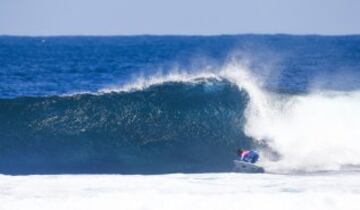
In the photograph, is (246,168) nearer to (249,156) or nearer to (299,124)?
(249,156)

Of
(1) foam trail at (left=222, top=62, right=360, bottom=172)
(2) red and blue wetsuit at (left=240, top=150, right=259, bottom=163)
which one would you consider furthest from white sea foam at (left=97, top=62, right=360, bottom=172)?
(2) red and blue wetsuit at (left=240, top=150, right=259, bottom=163)

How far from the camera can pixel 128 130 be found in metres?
21.2

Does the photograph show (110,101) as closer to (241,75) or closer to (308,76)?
(241,75)

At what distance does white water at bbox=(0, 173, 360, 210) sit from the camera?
44.0 feet

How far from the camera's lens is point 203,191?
47.2ft

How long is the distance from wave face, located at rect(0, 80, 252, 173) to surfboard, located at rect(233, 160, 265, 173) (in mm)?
1425

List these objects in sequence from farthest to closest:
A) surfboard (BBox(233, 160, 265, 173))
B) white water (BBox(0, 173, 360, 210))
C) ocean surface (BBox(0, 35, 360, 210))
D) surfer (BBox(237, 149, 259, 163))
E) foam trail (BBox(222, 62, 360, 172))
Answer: foam trail (BBox(222, 62, 360, 172)), ocean surface (BBox(0, 35, 360, 210)), surfer (BBox(237, 149, 259, 163)), surfboard (BBox(233, 160, 265, 173)), white water (BBox(0, 173, 360, 210))

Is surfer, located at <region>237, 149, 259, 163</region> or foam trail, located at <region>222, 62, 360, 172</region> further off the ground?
foam trail, located at <region>222, 62, 360, 172</region>

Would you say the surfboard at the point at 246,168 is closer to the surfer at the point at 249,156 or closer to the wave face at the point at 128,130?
the surfer at the point at 249,156

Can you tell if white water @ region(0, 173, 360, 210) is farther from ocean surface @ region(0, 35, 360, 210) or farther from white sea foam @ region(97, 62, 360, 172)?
white sea foam @ region(97, 62, 360, 172)

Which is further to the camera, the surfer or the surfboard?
the surfer

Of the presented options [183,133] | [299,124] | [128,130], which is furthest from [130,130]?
[299,124]

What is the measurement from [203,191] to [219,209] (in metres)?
1.19

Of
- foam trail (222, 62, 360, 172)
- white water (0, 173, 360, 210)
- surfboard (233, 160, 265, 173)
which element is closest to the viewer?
white water (0, 173, 360, 210)
